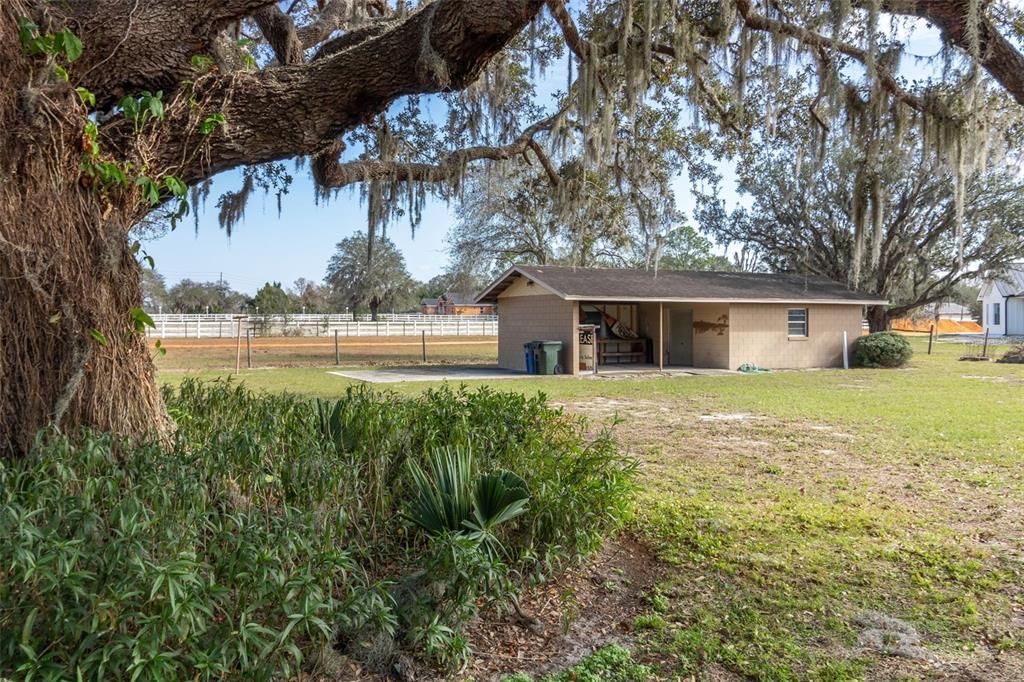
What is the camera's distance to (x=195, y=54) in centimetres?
420


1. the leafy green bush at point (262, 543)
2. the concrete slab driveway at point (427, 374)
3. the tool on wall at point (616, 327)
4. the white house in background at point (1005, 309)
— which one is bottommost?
the concrete slab driveway at point (427, 374)

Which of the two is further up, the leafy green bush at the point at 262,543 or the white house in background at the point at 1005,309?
the white house in background at the point at 1005,309

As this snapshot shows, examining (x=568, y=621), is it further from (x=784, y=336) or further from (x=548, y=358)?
(x=784, y=336)

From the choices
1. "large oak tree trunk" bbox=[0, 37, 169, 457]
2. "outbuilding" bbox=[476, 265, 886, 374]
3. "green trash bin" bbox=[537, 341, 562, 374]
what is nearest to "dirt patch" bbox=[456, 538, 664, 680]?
"large oak tree trunk" bbox=[0, 37, 169, 457]

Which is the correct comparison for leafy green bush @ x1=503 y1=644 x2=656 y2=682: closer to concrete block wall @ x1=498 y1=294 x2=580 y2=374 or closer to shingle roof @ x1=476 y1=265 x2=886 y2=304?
shingle roof @ x1=476 y1=265 x2=886 y2=304

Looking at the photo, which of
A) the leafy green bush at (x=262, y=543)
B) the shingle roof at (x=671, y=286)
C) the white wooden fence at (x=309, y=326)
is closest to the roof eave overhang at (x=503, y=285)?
the shingle roof at (x=671, y=286)

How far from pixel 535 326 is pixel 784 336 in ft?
25.4

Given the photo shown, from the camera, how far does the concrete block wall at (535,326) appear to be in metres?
18.0

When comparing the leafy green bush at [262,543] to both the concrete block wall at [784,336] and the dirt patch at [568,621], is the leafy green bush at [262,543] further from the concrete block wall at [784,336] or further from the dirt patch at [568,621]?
the concrete block wall at [784,336]

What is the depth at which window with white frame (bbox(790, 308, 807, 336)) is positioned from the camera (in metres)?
20.4

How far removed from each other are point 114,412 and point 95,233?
1.06 metres

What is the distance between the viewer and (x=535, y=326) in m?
19.4

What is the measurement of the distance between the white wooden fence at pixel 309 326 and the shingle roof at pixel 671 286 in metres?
20.3

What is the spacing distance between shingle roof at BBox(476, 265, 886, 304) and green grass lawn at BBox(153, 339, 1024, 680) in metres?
8.06
